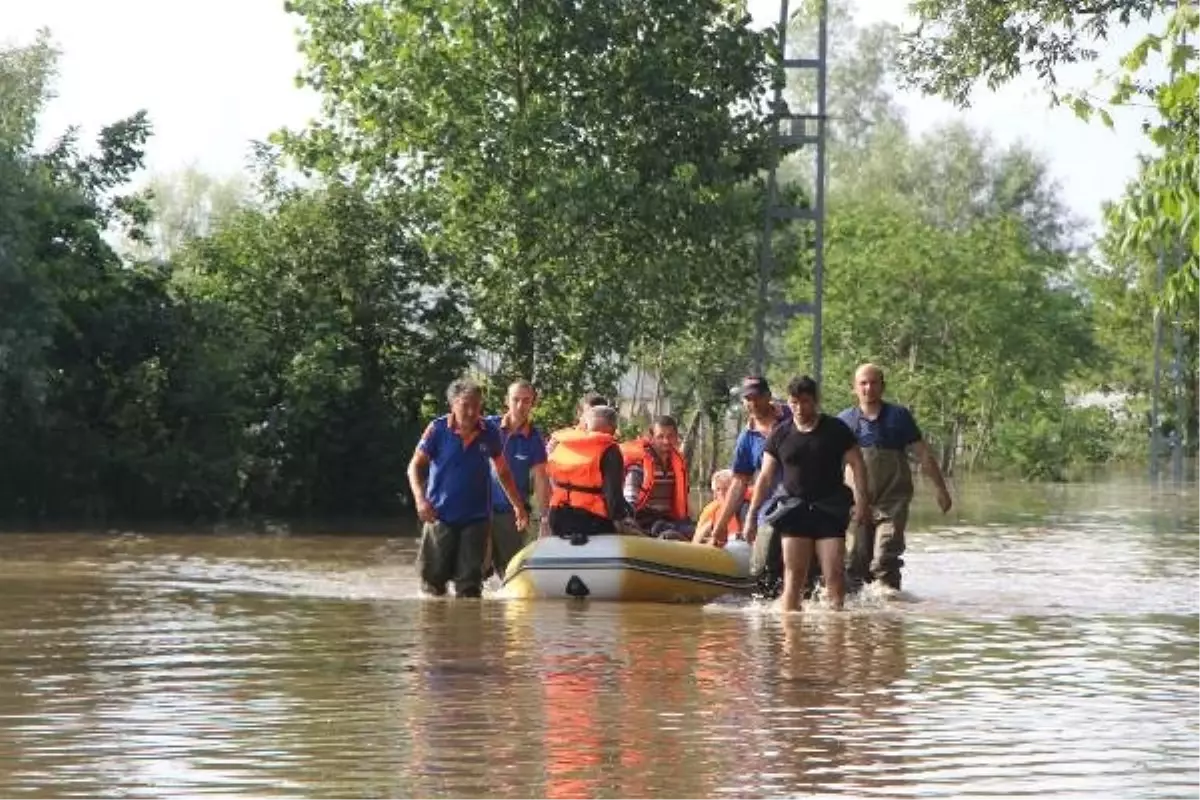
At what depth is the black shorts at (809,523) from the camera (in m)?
18.3

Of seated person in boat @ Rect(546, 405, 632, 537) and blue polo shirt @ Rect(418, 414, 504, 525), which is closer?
blue polo shirt @ Rect(418, 414, 504, 525)

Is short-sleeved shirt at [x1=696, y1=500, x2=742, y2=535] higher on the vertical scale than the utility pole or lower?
lower

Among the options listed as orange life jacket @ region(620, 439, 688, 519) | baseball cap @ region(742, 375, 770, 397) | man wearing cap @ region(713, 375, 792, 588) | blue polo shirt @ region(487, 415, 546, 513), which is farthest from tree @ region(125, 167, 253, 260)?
baseball cap @ region(742, 375, 770, 397)

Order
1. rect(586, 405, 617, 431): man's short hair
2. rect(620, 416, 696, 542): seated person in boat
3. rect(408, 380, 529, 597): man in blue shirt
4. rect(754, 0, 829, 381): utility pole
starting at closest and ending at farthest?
1. rect(408, 380, 529, 597): man in blue shirt
2. rect(586, 405, 617, 431): man's short hair
3. rect(620, 416, 696, 542): seated person in boat
4. rect(754, 0, 829, 381): utility pole

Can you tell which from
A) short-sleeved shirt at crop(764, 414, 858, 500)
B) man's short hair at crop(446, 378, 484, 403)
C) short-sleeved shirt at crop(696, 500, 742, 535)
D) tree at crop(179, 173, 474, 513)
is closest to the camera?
short-sleeved shirt at crop(764, 414, 858, 500)

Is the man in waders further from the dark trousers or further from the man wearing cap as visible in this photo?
the dark trousers

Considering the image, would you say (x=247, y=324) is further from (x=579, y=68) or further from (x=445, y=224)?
(x=579, y=68)

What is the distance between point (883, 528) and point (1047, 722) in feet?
27.2

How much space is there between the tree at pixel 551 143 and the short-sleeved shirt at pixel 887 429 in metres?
22.0

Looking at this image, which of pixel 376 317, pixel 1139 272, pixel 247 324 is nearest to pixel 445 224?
pixel 376 317

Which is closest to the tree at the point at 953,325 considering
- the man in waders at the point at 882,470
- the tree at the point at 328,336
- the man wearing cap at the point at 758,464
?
the tree at the point at 328,336

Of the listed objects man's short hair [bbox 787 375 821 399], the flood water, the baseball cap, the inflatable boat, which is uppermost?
the baseball cap

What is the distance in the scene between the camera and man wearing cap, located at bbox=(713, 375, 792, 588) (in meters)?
19.1

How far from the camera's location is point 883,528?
20375mm
